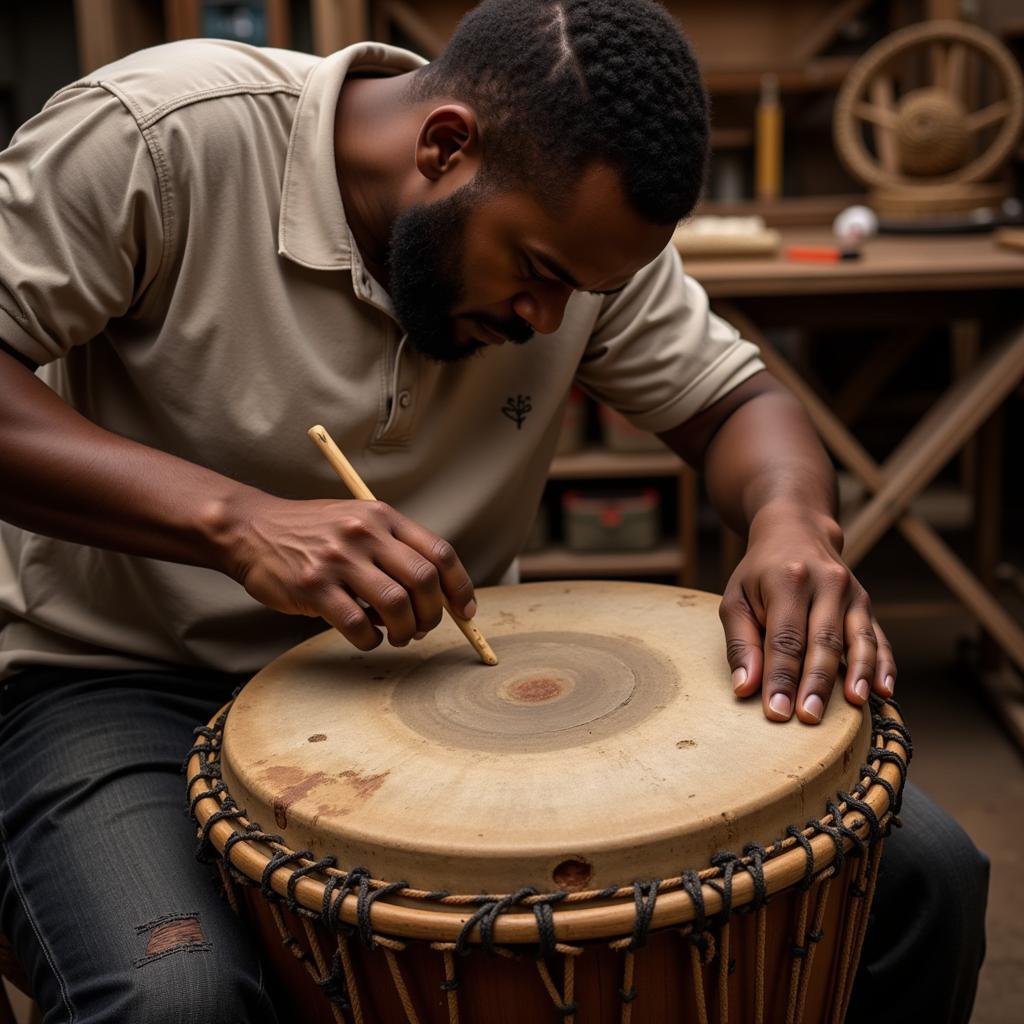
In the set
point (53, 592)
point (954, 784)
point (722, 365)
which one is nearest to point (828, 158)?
point (954, 784)

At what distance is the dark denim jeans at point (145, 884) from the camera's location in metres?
0.97

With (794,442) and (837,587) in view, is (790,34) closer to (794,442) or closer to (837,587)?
(794,442)

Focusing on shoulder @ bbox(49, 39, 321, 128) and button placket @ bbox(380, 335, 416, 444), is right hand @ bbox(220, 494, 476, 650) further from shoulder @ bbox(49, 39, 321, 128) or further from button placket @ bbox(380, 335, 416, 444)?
shoulder @ bbox(49, 39, 321, 128)

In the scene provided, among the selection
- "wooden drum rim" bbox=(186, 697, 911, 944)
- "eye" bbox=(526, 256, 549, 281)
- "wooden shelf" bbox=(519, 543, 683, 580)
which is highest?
"eye" bbox=(526, 256, 549, 281)

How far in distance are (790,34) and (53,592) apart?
3.05 metres

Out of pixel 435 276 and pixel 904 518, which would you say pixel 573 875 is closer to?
pixel 435 276

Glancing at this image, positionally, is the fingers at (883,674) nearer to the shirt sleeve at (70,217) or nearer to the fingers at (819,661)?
the fingers at (819,661)

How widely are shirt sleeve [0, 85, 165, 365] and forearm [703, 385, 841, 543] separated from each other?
0.69 m

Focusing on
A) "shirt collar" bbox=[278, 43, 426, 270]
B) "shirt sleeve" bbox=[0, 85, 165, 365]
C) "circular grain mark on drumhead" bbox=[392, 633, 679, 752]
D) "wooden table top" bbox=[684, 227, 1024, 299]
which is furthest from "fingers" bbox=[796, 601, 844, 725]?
"wooden table top" bbox=[684, 227, 1024, 299]

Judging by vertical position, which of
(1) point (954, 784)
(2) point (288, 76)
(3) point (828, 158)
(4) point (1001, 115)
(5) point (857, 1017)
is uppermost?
(2) point (288, 76)

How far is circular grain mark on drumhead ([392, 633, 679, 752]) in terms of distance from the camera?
96cm

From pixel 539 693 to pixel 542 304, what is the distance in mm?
396

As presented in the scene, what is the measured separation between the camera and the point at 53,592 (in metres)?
1.33

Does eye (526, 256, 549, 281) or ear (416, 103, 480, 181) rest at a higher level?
ear (416, 103, 480, 181)
